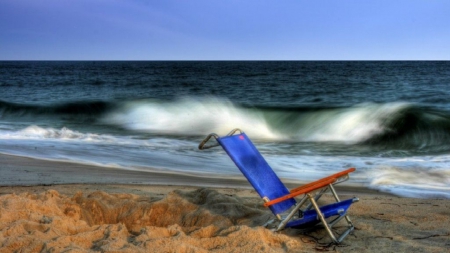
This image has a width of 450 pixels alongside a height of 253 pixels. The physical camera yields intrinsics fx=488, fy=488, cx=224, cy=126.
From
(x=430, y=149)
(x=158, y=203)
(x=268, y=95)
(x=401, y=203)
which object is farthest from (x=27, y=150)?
(x=268, y=95)

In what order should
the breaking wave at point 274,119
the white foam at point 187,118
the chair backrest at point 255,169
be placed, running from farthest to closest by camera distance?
the white foam at point 187,118 → the breaking wave at point 274,119 → the chair backrest at point 255,169

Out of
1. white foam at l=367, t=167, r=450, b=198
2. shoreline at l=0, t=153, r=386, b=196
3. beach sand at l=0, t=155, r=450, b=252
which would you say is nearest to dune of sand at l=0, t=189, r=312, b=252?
beach sand at l=0, t=155, r=450, b=252

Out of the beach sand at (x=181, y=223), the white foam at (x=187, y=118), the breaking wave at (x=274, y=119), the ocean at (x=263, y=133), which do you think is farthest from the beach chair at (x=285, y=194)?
the white foam at (x=187, y=118)

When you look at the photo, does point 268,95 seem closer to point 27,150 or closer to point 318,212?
point 27,150

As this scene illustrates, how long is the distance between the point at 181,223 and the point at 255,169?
0.80 meters

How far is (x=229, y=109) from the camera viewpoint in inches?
730

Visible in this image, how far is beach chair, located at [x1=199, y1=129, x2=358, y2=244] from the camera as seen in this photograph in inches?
143

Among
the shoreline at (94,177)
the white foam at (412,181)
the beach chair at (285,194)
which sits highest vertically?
the beach chair at (285,194)

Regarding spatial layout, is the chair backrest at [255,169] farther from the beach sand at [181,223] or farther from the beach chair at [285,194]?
the beach sand at [181,223]

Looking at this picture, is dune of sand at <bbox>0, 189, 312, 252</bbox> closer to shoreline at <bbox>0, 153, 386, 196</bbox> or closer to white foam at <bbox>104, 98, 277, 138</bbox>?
shoreline at <bbox>0, 153, 386, 196</bbox>

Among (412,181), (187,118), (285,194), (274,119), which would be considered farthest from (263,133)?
(285,194)

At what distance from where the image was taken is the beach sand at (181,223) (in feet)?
11.3

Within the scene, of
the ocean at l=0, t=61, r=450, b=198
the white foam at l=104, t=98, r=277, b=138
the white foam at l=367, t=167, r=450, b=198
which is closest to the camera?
the white foam at l=367, t=167, r=450, b=198

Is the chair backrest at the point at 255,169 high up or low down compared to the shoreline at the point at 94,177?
up
